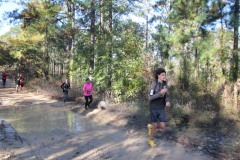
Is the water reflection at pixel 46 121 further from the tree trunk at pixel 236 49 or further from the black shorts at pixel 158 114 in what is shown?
the tree trunk at pixel 236 49

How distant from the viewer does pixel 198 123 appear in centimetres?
A: 945

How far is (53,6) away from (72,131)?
659 inches

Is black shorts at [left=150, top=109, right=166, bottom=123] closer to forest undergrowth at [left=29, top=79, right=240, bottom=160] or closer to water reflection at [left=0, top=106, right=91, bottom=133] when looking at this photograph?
forest undergrowth at [left=29, top=79, right=240, bottom=160]

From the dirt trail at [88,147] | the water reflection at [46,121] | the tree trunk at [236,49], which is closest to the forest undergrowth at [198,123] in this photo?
the dirt trail at [88,147]

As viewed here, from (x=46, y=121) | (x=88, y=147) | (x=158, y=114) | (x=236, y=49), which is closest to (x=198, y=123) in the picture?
→ (x=158, y=114)

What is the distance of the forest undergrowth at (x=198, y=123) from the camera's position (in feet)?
24.4

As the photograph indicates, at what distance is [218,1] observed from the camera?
37.3 feet

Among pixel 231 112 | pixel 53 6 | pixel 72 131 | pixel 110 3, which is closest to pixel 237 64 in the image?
pixel 231 112

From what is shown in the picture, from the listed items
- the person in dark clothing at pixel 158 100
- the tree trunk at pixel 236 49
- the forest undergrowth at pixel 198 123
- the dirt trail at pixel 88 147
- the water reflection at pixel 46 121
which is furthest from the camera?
the water reflection at pixel 46 121

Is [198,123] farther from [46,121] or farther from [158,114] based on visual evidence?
[46,121]

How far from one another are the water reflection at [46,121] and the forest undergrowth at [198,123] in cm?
152

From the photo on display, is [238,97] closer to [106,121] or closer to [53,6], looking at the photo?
[106,121]

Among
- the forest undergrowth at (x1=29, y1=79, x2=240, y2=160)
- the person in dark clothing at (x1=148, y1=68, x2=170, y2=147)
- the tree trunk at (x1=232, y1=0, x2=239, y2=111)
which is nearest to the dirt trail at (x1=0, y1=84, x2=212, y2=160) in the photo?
the forest undergrowth at (x1=29, y1=79, x2=240, y2=160)

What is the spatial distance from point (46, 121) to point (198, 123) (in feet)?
20.2
